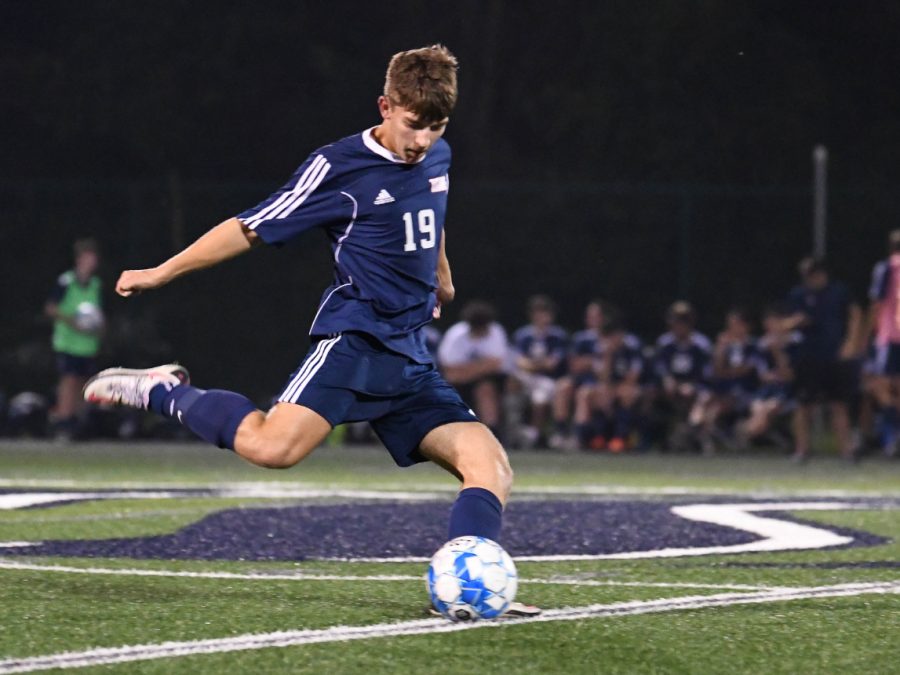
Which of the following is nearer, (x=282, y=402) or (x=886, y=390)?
(x=282, y=402)

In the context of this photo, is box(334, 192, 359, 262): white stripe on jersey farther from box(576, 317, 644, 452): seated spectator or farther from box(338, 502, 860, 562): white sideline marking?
box(576, 317, 644, 452): seated spectator

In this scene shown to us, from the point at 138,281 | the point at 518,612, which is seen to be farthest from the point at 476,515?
the point at 138,281

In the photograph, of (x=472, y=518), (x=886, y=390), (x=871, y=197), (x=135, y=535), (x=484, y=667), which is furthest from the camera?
(x=871, y=197)

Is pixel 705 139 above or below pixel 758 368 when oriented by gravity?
above

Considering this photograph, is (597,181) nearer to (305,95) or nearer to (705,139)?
(705,139)

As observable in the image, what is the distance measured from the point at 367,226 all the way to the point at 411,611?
52.1 inches

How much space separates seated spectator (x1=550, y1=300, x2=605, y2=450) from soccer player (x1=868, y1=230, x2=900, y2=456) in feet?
8.83

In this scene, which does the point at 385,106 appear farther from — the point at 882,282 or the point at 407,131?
the point at 882,282

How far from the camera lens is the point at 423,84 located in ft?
19.8

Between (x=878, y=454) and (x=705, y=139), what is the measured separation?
12825 millimetres

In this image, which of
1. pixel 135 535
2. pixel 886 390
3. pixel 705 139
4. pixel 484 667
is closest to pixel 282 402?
pixel 484 667

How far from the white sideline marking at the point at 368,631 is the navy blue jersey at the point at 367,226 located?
104 cm

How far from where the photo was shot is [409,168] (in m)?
6.30

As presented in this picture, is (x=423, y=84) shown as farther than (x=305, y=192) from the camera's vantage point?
No
